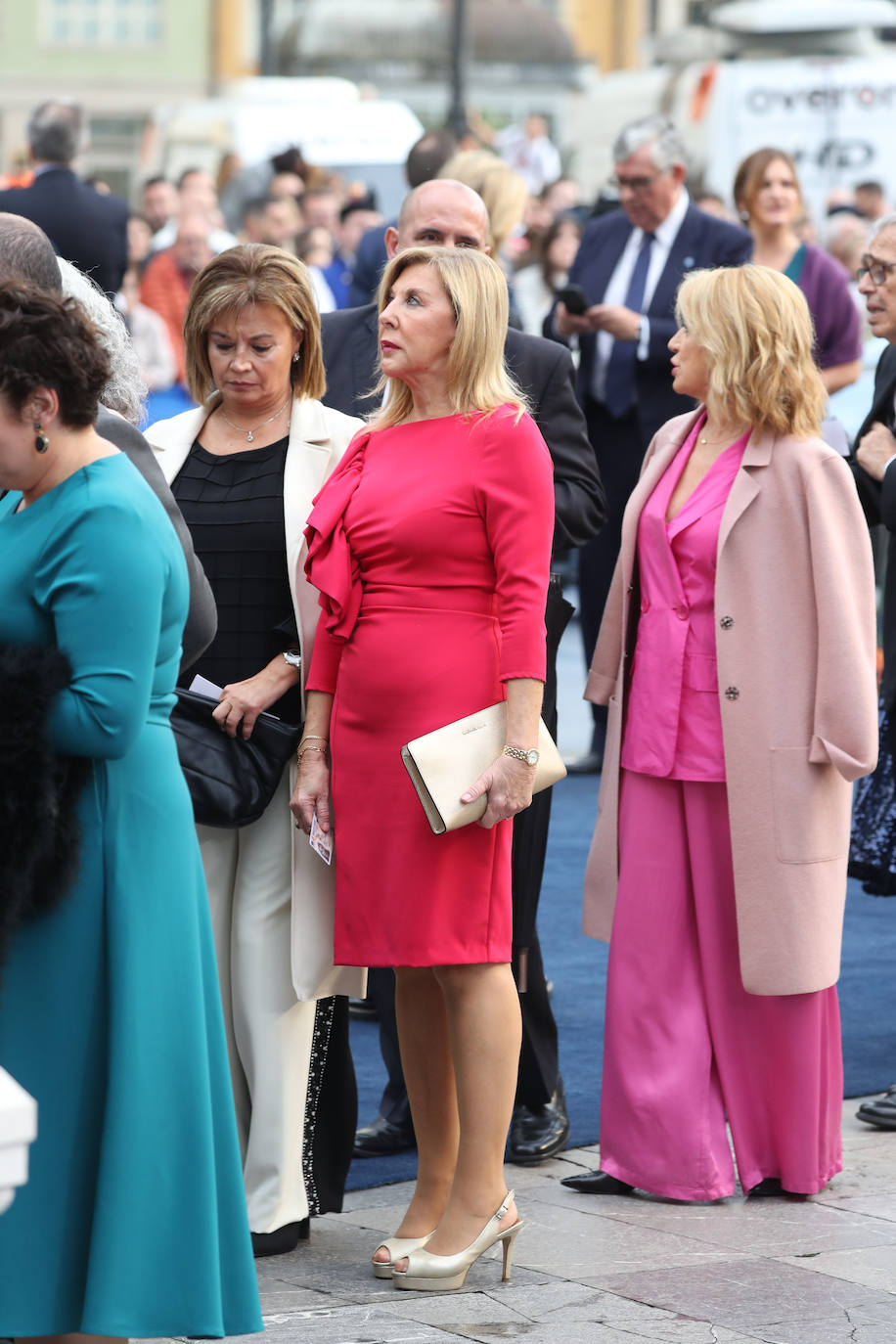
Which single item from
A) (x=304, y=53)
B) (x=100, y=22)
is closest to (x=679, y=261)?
(x=304, y=53)

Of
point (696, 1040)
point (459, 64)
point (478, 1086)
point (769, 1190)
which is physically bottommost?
point (769, 1190)

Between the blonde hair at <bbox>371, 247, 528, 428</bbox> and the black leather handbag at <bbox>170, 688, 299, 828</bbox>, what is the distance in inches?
28.3

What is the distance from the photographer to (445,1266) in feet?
12.9

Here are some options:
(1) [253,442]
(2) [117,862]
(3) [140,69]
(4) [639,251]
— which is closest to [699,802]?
(1) [253,442]

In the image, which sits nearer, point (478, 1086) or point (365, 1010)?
point (478, 1086)

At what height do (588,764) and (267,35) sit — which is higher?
(267,35)

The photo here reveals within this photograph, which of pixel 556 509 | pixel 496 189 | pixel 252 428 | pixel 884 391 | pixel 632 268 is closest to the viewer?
pixel 252 428

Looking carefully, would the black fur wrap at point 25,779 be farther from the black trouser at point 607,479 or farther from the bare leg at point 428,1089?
the black trouser at point 607,479

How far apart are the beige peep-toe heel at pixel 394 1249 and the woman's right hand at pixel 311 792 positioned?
78 cm

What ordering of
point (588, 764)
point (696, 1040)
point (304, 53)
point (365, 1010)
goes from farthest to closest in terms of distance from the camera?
point (304, 53) → point (588, 764) → point (365, 1010) → point (696, 1040)

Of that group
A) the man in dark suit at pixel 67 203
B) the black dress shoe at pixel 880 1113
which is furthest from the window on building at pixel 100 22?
the black dress shoe at pixel 880 1113

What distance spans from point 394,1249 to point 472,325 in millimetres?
1702

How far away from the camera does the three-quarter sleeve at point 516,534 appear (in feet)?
12.6

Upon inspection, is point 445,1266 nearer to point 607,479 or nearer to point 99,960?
point 99,960
